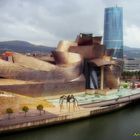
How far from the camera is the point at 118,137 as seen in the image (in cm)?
3825

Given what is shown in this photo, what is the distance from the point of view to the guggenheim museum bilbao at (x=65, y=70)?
51594mm

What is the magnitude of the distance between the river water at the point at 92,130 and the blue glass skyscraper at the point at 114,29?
134 meters

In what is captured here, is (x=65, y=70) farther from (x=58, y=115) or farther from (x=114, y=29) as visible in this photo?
(x=114, y=29)

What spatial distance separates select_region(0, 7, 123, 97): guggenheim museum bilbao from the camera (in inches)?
2031

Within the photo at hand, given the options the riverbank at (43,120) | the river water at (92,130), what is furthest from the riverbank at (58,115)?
the river water at (92,130)

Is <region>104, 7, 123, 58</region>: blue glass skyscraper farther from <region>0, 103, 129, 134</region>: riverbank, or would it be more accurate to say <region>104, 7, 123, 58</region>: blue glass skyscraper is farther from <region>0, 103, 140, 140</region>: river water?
<region>0, 103, 129, 134</region>: riverbank

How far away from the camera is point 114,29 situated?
18175 cm

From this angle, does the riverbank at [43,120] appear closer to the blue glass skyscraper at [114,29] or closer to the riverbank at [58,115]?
the riverbank at [58,115]

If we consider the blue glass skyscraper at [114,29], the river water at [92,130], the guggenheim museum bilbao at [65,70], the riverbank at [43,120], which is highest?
the blue glass skyscraper at [114,29]

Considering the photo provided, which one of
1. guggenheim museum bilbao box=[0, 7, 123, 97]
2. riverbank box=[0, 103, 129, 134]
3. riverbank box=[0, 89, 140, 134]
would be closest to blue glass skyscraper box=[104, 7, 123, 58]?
guggenheim museum bilbao box=[0, 7, 123, 97]

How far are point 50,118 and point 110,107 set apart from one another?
14.9 meters

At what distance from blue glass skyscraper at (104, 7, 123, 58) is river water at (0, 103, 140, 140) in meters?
134

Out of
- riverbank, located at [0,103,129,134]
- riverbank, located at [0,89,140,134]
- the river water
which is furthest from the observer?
riverbank, located at [0,89,140,134]

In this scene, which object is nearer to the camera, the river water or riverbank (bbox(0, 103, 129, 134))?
riverbank (bbox(0, 103, 129, 134))
